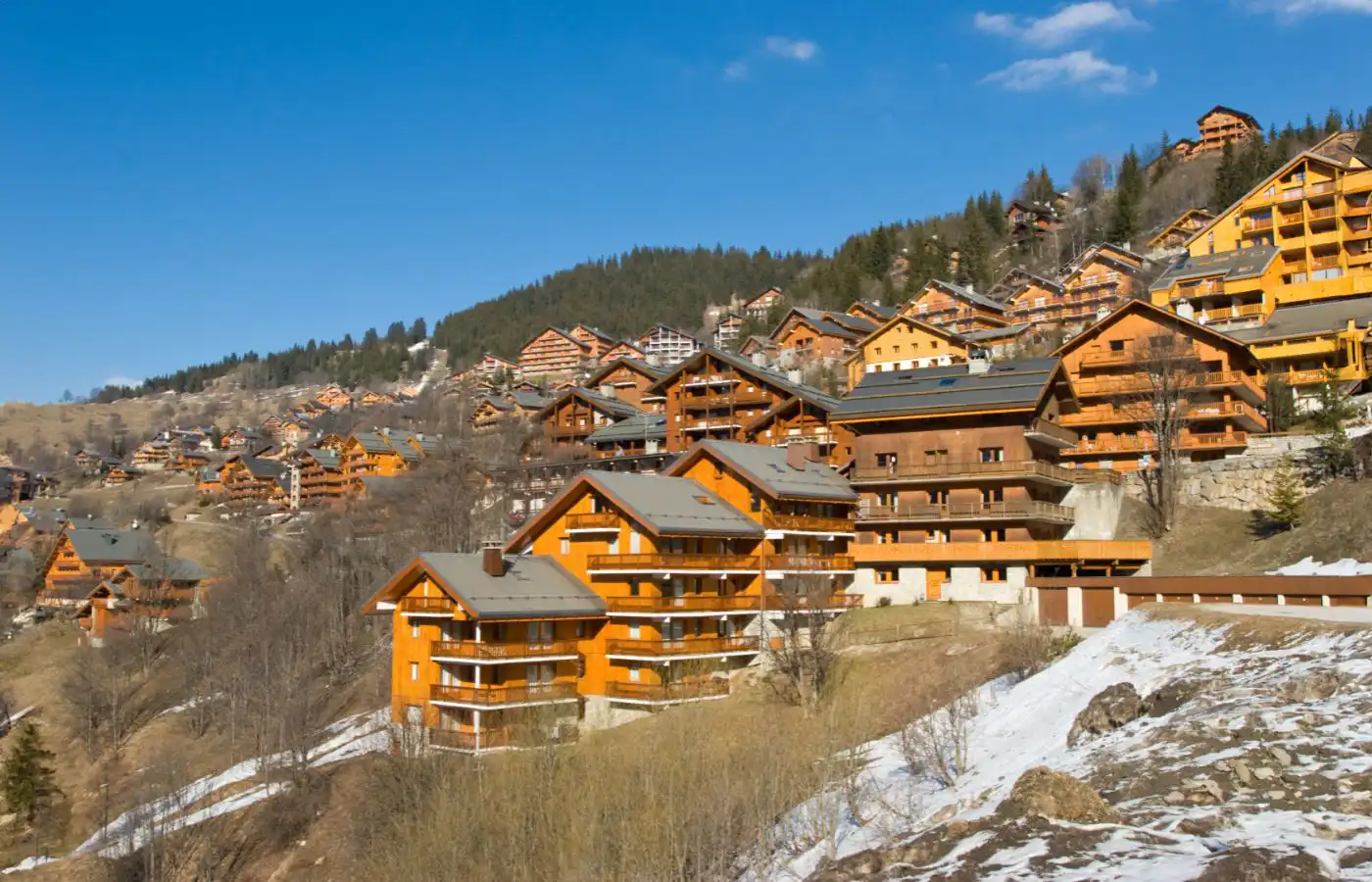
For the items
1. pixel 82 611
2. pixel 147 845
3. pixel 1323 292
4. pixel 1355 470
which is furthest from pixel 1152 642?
pixel 82 611

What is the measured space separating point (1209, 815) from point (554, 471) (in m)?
73.4

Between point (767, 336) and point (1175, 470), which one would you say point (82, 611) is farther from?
point (1175, 470)

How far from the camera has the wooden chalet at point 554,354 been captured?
620 ft

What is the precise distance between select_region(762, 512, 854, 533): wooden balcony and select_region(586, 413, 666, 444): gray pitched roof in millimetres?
35760

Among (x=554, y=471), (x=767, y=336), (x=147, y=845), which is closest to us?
(x=147, y=845)

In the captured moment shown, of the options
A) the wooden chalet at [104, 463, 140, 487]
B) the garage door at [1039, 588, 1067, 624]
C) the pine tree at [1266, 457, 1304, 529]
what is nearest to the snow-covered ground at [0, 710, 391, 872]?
the garage door at [1039, 588, 1067, 624]

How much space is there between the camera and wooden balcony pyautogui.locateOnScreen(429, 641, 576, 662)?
4872 centimetres

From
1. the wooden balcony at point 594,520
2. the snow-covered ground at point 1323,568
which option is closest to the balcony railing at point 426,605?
the wooden balcony at point 594,520

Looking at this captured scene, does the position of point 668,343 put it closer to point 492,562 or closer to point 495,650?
point 492,562

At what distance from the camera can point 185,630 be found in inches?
3629

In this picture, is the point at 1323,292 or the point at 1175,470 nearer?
the point at 1175,470

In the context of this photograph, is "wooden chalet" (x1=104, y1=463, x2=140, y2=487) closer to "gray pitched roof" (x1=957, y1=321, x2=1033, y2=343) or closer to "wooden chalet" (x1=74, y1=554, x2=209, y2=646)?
"wooden chalet" (x1=74, y1=554, x2=209, y2=646)

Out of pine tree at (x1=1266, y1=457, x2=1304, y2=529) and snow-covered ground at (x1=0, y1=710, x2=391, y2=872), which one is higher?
pine tree at (x1=1266, y1=457, x2=1304, y2=529)

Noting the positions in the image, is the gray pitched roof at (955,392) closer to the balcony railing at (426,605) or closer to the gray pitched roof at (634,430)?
the balcony railing at (426,605)
